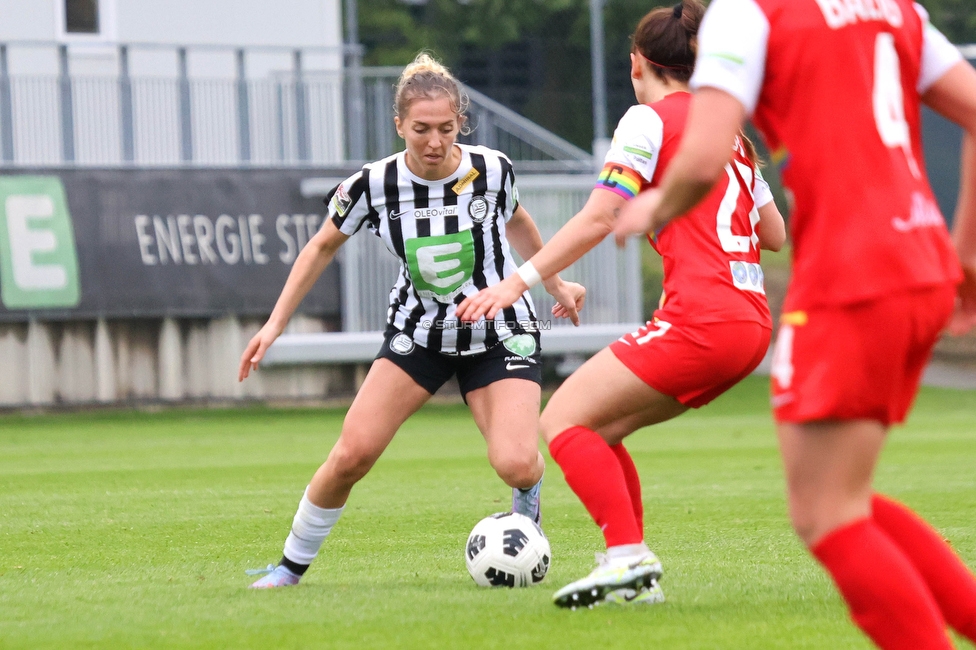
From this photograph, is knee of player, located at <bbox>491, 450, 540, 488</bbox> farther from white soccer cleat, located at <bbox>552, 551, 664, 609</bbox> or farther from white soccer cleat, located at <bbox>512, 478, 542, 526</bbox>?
white soccer cleat, located at <bbox>552, 551, 664, 609</bbox>

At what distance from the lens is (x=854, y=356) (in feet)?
9.70

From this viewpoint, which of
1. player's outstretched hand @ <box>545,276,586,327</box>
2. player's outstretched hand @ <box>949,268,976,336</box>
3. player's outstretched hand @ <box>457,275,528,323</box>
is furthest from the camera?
player's outstretched hand @ <box>545,276,586,327</box>

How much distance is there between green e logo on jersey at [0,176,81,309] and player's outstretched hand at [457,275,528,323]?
14.6m

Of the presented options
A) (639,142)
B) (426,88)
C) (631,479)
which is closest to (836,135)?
(639,142)

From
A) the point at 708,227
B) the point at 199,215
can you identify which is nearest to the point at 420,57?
the point at 708,227

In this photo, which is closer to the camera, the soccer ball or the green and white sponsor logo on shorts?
the soccer ball

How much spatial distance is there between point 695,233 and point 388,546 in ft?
9.48

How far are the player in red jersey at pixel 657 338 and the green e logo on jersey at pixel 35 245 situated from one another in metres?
14.0

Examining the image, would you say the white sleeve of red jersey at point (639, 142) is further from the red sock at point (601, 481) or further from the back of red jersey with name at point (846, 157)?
the back of red jersey with name at point (846, 157)

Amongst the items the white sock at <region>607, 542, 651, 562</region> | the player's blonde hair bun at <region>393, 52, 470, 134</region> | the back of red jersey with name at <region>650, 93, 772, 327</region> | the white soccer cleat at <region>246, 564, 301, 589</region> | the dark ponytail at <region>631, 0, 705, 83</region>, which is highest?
the dark ponytail at <region>631, 0, 705, 83</region>

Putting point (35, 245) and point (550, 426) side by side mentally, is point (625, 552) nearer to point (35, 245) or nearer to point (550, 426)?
point (550, 426)

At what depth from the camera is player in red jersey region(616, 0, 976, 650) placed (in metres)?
2.98

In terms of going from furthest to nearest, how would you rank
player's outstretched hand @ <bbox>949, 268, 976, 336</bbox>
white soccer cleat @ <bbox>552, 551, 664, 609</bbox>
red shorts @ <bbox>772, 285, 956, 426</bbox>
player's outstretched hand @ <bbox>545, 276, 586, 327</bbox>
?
player's outstretched hand @ <bbox>545, 276, 586, 327</bbox> < white soccer cleat @ <bbox>552, 551, 664, 609</bbox> < player's outstretched hand @ <bbox>949, 268, 976, 336</bbox> < red shorts @ <bbox>772, 285, 956, 426</bbox>

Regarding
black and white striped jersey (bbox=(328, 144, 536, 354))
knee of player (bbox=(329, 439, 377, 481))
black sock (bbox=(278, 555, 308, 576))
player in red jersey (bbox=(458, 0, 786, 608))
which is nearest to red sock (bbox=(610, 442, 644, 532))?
player in red jersey (bbox=(458, 0, 786, 608))
